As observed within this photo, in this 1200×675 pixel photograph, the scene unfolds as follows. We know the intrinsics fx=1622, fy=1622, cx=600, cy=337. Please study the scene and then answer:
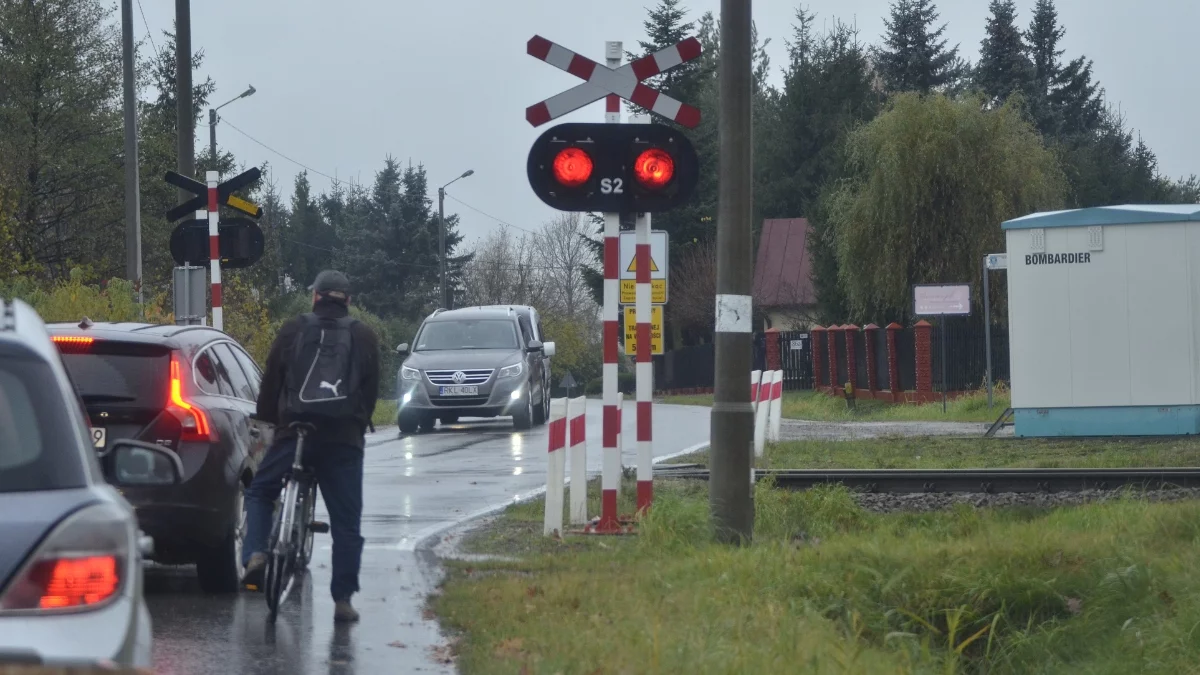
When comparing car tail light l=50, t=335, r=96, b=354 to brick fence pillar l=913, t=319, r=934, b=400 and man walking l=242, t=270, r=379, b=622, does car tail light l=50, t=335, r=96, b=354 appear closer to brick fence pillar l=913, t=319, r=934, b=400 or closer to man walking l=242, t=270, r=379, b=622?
man walking l=242, t=270, r=379, b=622

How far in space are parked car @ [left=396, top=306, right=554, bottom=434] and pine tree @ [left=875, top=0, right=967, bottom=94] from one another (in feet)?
155

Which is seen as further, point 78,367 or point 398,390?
point 398,390

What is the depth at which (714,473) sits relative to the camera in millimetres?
9711

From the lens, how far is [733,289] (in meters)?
9.62

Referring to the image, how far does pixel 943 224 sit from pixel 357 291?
49.4m

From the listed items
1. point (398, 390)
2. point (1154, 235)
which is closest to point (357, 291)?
point (398, 390)

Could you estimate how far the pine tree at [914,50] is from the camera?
71312mm

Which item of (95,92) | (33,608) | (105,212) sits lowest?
(33,608)

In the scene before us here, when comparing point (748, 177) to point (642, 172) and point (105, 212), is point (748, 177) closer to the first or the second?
point (642, 172)

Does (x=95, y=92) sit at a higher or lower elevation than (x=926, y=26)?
lower

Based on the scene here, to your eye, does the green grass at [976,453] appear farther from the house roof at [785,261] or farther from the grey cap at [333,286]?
the house roof at [785,261]

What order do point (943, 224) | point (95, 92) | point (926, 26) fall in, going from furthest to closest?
point (926, 26), point (943, 224), point (95, 92)

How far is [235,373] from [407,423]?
16.3 metres

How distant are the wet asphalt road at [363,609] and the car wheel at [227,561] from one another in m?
0.12
